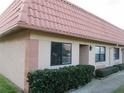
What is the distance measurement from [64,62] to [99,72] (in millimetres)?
4235

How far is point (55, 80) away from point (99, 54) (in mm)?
8417

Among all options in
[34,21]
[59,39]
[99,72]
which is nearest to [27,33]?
[34,21]

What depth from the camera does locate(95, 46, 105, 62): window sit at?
14750 millimetres

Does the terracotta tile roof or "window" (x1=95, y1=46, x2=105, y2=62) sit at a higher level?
the terracotta tile roof

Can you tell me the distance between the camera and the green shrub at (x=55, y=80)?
724cm

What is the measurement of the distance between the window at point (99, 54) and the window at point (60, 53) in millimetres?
4615

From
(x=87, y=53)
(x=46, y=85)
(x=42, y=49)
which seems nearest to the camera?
(x=46, y=85)

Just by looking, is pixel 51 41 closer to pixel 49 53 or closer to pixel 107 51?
pixel 49 53

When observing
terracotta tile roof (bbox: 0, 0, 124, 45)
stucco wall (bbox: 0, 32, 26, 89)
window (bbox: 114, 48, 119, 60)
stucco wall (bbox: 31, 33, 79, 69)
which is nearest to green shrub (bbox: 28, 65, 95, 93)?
stucco wall (bbox: 31, 33, 79, 69)

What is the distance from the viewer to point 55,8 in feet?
34.9

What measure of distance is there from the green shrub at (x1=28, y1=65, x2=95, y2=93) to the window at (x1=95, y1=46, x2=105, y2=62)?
16.1ft

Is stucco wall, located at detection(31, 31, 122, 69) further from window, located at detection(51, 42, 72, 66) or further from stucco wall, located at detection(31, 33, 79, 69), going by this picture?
window, located at detection(51, 42, 72, 66)

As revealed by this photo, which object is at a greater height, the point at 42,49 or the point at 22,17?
the point at 22,17

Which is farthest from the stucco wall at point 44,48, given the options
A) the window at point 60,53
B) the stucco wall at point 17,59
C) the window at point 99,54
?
the window at point 99,54
